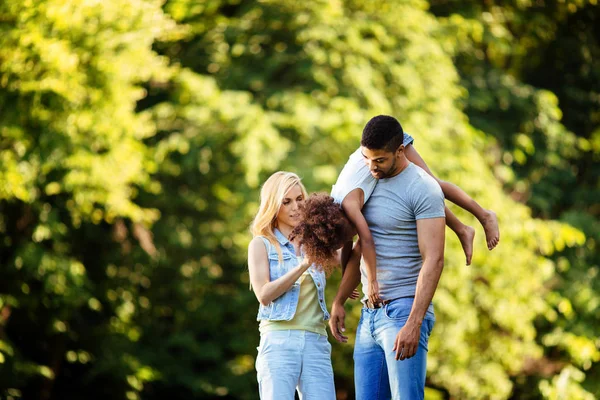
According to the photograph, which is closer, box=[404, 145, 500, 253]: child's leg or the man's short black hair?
the man's short black hair

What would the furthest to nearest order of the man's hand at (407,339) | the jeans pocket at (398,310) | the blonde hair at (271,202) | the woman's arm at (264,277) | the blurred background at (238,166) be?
the blurred background at (238,166) < the blonde hair at (271,202) < the woman's arm at (264,277) < the jeans pocket at (398,310) < the man's hand at (407,339)

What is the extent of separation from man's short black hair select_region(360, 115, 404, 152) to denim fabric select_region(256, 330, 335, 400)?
0.82m

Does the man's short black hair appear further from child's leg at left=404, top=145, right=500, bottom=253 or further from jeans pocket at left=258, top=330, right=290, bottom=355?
jeans pocket at left=258, top=330, right=290, bottom=355

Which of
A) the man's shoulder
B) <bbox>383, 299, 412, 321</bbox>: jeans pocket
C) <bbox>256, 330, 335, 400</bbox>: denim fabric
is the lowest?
<bbox>256, 330, 335, 400</bbox>: denim fabric

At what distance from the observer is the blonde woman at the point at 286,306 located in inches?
120

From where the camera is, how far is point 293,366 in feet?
10.1

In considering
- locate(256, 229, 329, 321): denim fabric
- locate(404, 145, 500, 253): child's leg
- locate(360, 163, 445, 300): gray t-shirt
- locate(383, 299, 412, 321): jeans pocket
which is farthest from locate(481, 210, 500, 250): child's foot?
locate(256, 229, 329, 321): denim fabric

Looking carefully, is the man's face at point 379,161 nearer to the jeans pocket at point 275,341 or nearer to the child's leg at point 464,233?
the child's leg at point 464,233

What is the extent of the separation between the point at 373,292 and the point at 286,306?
0.39 m

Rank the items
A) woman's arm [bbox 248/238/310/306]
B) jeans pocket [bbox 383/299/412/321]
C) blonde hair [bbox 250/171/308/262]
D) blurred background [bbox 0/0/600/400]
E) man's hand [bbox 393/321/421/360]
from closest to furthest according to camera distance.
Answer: man's hand [bbox 393/321/421/360]
jeans pocket [bbox 383/299/412/321]
woman's arm [bbox 248/238/310/306]
blonde hair [bbox 250/171/308/262]
blurred background [bbox 0/0/600/400]

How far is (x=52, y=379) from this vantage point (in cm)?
863

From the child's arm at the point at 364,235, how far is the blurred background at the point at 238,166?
4530mm

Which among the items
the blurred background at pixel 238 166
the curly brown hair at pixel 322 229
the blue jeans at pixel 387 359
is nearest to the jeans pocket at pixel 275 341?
the blue jeans at pixel 387 359

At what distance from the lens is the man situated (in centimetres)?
278
